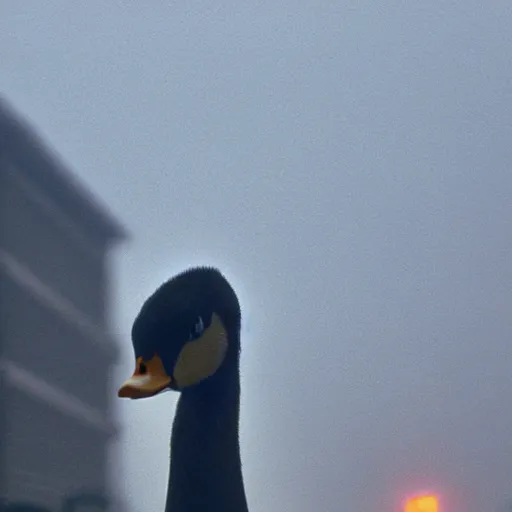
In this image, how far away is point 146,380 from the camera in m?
0.97

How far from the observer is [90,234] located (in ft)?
3.90

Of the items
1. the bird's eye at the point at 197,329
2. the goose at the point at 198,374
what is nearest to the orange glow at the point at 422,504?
the goose at the point at 198,374

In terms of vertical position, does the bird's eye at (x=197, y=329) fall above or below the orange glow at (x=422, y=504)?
above

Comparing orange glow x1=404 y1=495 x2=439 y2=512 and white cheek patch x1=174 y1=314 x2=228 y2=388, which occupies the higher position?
white cheek patch x1=174 y1=314 x2=228 y2=388

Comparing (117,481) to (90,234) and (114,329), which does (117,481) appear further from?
(90,234)

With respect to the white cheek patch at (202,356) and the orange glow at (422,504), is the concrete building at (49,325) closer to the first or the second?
the white cheek patch at (202,356)

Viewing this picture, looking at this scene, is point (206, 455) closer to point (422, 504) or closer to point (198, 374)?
point (198, 374)

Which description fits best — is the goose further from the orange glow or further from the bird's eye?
the orange glow

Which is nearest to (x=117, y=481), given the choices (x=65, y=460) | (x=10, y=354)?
(x=65, y=460)

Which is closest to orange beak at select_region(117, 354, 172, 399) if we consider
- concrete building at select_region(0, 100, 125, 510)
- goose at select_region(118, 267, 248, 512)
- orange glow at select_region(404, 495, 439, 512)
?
goose at select_region(118, 267, 248, 512)

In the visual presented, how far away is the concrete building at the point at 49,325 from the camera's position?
1160 mm

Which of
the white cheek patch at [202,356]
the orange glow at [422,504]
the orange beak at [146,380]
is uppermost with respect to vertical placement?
the white cheek patch at [202,356]

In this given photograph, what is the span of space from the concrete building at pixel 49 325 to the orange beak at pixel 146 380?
6.7 inches

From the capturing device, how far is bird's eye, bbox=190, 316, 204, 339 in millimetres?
1007
